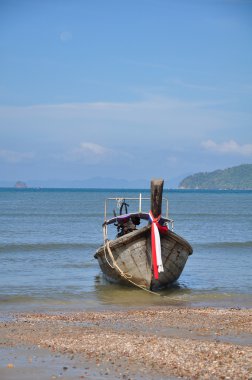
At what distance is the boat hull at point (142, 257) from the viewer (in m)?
18.8

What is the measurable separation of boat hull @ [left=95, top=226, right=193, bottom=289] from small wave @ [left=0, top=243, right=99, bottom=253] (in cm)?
A: 1396

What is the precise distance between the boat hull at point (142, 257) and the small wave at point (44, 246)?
549 inches

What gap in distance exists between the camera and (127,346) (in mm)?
10734

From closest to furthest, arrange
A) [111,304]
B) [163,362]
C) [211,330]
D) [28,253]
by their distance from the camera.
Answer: [163,362]
[211,330]
[111,304]
[28,253]

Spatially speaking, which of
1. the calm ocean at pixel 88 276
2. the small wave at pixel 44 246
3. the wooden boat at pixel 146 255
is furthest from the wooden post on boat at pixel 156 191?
the small wave at pixel 44 246

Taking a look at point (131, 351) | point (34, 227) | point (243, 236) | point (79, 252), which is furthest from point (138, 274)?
point (34, 227)

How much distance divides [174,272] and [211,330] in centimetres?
745

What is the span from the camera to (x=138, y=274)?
1908cm

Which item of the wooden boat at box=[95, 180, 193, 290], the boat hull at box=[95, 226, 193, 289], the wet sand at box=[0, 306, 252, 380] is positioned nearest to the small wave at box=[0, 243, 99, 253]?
the wooden boat at box=[95, 180, 193, 290]

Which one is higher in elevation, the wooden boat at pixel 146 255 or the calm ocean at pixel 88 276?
the wooden boat at pixel 146 255

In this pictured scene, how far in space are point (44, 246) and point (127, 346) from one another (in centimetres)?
2448

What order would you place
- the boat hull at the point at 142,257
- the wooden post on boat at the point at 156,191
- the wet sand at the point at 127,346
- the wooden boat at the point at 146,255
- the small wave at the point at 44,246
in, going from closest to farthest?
1. the wet sand at the point at 127,346
2. the wooden post on boat at the point at 156,191
3. the wooden boat at the point at 146,255
4. the boat hull at the point at 142,257
5. the small wave at the point at 44,246

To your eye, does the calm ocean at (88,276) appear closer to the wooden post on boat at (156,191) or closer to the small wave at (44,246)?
the small wave at (44,246)

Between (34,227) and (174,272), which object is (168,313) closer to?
(174,272)
